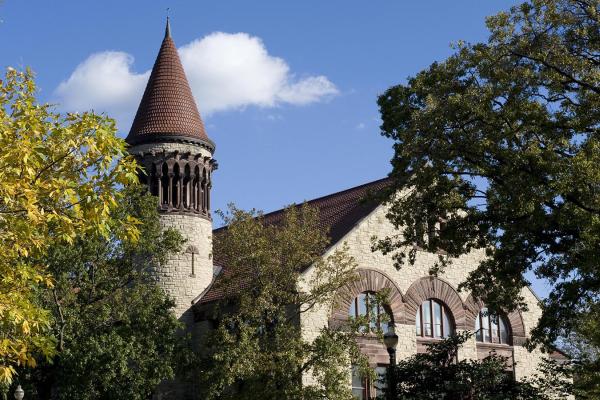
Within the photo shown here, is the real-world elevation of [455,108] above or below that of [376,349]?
above

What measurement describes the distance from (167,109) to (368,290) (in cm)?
1098

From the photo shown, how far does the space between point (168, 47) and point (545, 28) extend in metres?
20.6

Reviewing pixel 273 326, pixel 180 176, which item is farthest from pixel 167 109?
pixel 273 326

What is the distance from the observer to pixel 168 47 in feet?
123

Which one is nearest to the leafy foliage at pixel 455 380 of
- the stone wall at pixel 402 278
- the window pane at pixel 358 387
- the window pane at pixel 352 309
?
the stone wall at pixel 402 278

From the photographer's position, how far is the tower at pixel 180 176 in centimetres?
3441

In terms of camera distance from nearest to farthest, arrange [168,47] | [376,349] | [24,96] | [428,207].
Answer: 1. [24,96]
2. [428,207]
3. [376,349]
4. [168,47]

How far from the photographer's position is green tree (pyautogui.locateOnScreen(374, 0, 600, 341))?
63.6 feet

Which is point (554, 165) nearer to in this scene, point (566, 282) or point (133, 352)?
point (566, 282)

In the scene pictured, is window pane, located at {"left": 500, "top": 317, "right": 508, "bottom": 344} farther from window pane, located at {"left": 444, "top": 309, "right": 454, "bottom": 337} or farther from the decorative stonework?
the decorative stonework

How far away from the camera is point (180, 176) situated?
115ft

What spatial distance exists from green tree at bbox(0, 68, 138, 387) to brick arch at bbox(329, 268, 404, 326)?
59.8 ft

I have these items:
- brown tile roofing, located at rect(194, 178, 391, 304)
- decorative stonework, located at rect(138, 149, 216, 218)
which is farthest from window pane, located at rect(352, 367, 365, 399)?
decorative stonework, located at rect(138, 149, 216, 218)

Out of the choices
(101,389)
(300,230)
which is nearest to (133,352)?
(101,389)
